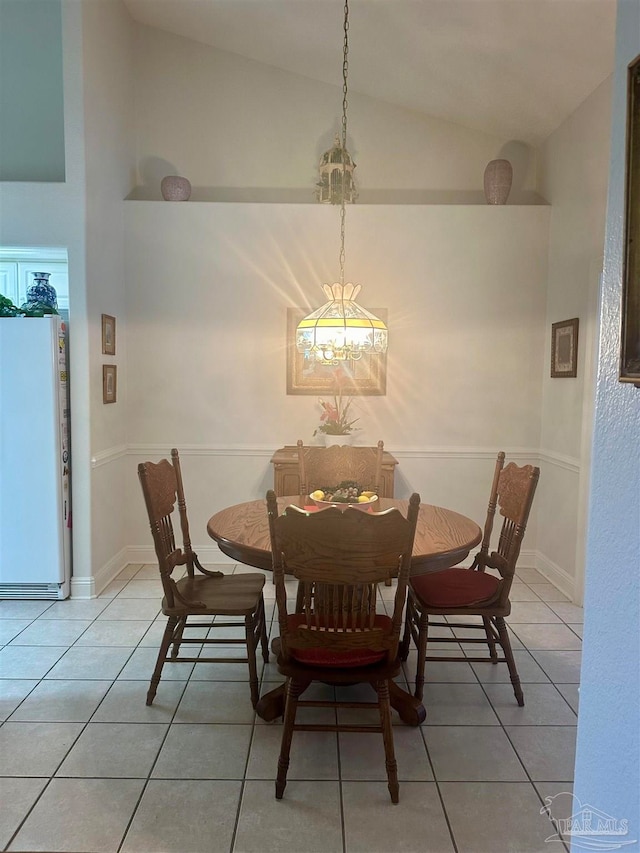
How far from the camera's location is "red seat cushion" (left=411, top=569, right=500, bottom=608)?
2.44 metres

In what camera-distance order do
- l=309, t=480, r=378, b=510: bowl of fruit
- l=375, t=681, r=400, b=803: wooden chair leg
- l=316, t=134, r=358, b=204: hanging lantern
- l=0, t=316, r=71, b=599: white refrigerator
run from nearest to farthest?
l=375, t=681, r=400, b=803: wooden chair leg < l=309, t=480, r=378, b=510: bowl of fruit < l=0, t=316, r=71, b=599: white refrigerator < l=316, t=134, r=358, b=204: hanging lantern

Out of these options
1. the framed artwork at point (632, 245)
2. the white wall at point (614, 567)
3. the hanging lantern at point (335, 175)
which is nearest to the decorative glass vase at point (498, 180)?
the hanging lantern at point (335, 175)

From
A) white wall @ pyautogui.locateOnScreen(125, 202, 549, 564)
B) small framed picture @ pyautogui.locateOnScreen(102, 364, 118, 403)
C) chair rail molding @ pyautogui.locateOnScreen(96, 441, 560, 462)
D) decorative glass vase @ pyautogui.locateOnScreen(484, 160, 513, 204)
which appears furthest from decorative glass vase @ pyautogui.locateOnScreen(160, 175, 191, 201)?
decorative glass vase @ pyautogui.locateOnScreen(484, 160, 513, 204)

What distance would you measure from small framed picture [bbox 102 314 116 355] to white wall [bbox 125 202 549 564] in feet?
0.88

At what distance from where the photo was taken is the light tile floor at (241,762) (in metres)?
1.74

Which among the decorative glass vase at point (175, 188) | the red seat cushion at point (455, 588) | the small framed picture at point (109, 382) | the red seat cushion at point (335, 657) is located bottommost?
the red seat cushion at point (335, 657)

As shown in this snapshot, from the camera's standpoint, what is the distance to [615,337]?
1063 millimetres

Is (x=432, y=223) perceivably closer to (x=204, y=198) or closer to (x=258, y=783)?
(x=204, y=198)

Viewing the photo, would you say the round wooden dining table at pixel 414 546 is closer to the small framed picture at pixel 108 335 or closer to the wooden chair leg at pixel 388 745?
the wooden chair leg at pixel 388 745

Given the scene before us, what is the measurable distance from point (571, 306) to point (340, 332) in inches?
79.8

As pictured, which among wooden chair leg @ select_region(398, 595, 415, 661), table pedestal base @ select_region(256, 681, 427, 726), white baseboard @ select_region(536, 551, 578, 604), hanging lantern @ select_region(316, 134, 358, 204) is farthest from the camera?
hanging lantern @ select_region(316, 134, 358, 204)

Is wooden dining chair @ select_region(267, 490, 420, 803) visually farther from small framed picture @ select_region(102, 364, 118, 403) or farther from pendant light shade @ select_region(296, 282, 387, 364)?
small framed picture @ select_region(102, 364, 118, 403)

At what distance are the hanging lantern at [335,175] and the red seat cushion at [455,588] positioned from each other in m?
2.83

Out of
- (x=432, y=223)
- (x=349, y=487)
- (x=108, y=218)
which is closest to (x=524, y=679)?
(x=349, y=487)
